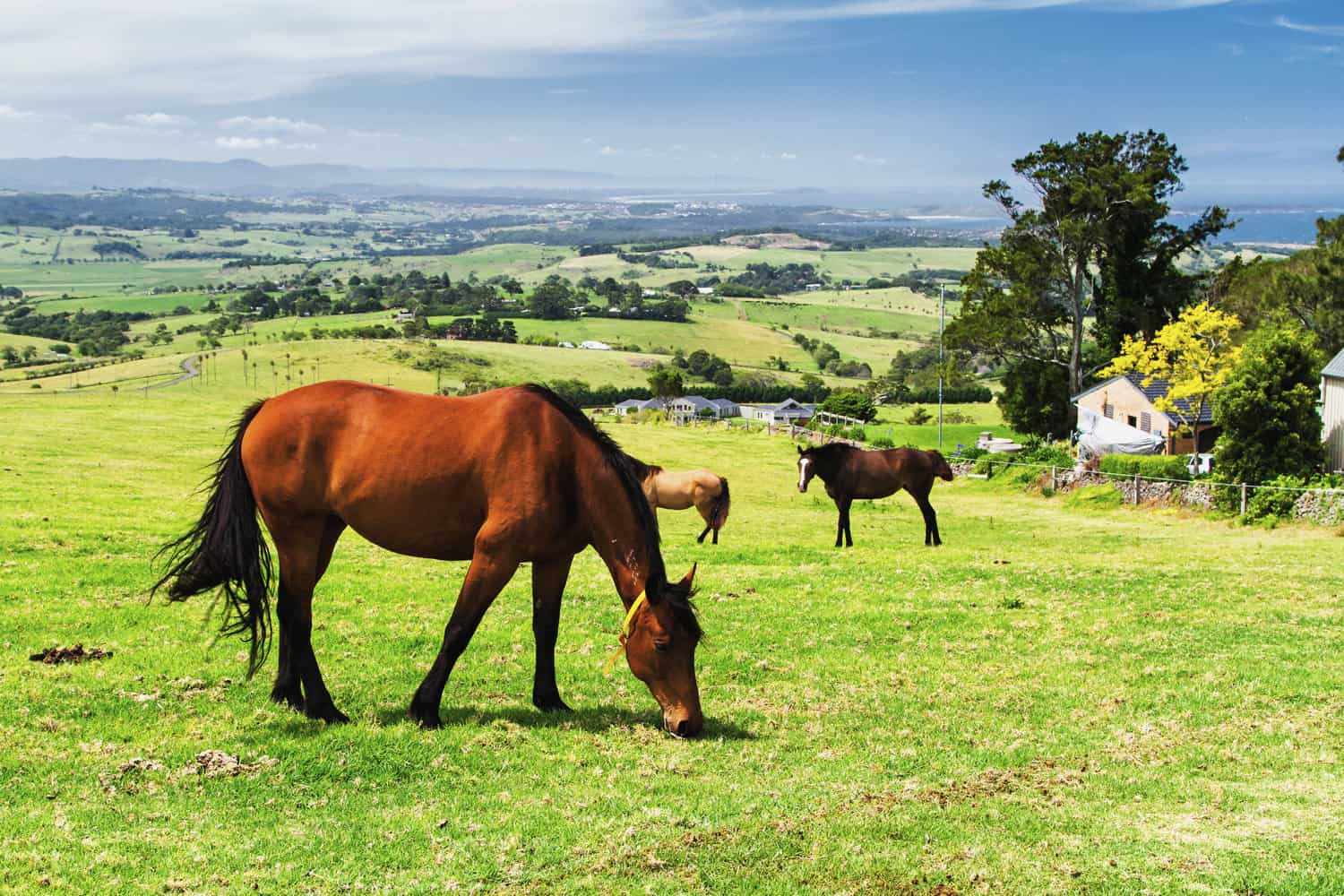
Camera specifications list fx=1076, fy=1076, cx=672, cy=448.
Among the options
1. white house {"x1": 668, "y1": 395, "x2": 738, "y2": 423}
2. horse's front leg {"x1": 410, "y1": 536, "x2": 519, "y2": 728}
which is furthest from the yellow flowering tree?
horse's front leg {"x1": 410, "y1": 536, "x2": 519, "y2": 728}

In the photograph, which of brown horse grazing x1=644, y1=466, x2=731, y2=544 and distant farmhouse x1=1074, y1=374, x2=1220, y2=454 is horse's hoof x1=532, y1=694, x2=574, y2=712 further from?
distant farmhouse x1=1074, y1=374, x2=1220, y2=454

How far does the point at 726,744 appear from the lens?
923 centimetres

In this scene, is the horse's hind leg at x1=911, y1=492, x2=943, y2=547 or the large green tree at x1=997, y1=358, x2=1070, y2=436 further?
the large green tree at x1=997, y1=358, x2=1070, y2=436

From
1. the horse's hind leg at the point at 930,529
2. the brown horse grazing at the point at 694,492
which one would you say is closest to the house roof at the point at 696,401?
the brown horse grazing at the point at 694,492

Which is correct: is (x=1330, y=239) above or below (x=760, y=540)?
above

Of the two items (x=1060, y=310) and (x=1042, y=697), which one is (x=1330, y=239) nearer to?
(x=1060, y=310)

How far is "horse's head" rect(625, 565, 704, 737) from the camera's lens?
9102 millimetres

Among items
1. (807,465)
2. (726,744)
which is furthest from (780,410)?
(726,744)

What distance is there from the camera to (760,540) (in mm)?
25766

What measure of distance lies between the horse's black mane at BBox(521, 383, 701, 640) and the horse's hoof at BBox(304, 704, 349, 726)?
288 cm

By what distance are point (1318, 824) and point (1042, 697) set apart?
3.59 metres

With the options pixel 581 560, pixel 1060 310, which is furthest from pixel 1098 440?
pixel 581 560

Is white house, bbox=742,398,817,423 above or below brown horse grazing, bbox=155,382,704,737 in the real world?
below

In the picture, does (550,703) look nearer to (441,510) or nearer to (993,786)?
(441,510)
